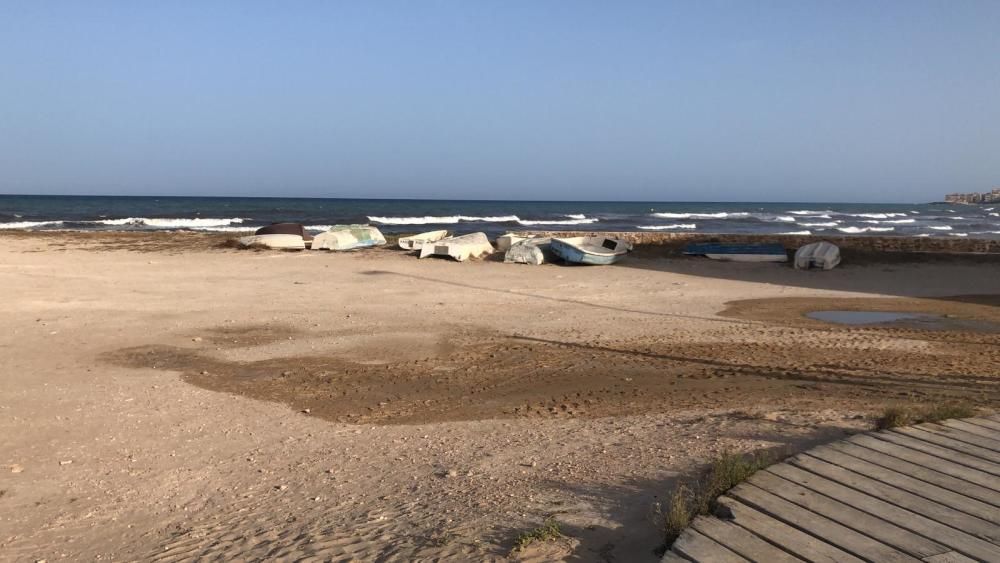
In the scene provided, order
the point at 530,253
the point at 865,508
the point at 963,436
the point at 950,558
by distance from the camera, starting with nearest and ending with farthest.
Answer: the point at 950,558 < the point at 865,508 < the point at 963,436 < the point at 530,253

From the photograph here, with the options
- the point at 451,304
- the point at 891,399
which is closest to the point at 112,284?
the point at 451,304

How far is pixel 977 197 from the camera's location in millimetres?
135875

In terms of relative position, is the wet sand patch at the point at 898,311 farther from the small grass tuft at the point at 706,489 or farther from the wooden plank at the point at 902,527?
the wooden plank at the point at 902,527

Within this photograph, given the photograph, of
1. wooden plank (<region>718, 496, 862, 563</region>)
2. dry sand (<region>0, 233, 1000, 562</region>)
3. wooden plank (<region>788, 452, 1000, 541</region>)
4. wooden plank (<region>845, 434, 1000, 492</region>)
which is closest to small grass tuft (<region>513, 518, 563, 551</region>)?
dry sand (<region>0, 233, 1000, 562</region>)

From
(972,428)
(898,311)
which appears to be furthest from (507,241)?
(972,428)

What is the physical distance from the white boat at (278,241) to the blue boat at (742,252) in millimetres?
13060

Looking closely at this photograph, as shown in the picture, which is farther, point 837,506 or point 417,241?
point 417,241

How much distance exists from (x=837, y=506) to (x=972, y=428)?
1971 mm

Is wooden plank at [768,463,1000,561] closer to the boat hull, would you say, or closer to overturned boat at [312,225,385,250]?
the boat hull

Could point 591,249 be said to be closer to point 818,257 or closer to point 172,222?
point 818,257

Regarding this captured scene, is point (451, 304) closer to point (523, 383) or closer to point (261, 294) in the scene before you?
point (261, 294)

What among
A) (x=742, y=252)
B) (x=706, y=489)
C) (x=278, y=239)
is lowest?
(x=742, y=252)

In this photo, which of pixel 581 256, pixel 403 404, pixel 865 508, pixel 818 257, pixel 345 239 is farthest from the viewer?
pixel 345 239

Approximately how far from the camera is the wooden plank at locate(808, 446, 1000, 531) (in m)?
3.73
